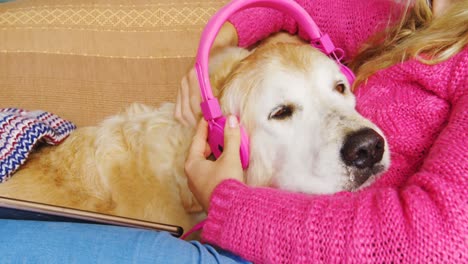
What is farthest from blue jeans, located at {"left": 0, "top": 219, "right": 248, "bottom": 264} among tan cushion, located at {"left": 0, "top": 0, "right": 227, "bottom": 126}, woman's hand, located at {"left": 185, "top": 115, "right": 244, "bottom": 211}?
tan cushion, located at {"left": 0, "top": 0, "right": 227, "bottom": 126}

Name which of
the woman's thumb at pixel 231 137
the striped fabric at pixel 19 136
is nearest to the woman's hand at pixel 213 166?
the woman's thumb at pixel 231 137

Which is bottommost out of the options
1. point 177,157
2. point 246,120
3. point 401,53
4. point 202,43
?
point 177,157

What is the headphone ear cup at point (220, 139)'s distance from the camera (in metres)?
1.14

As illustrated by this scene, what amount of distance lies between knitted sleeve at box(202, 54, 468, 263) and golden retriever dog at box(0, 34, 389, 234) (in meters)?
0.14

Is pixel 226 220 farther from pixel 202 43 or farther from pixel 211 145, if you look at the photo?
pixel 202 43

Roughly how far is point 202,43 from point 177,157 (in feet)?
1.16

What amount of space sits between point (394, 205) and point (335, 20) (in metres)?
0.81

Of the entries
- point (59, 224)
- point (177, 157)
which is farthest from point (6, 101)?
point (59, 224)

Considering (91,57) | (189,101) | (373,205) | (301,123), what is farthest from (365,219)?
(91,57)

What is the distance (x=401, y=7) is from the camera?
132 centimetres

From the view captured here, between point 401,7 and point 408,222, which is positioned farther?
point 401,7

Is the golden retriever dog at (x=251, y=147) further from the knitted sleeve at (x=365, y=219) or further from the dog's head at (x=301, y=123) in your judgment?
the knitted sleeve at (x=365, y=219)

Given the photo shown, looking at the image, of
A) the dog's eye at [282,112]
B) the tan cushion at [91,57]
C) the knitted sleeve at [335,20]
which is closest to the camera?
the dog's eye at [282,112]

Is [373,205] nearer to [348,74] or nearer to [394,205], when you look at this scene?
[394,205]
